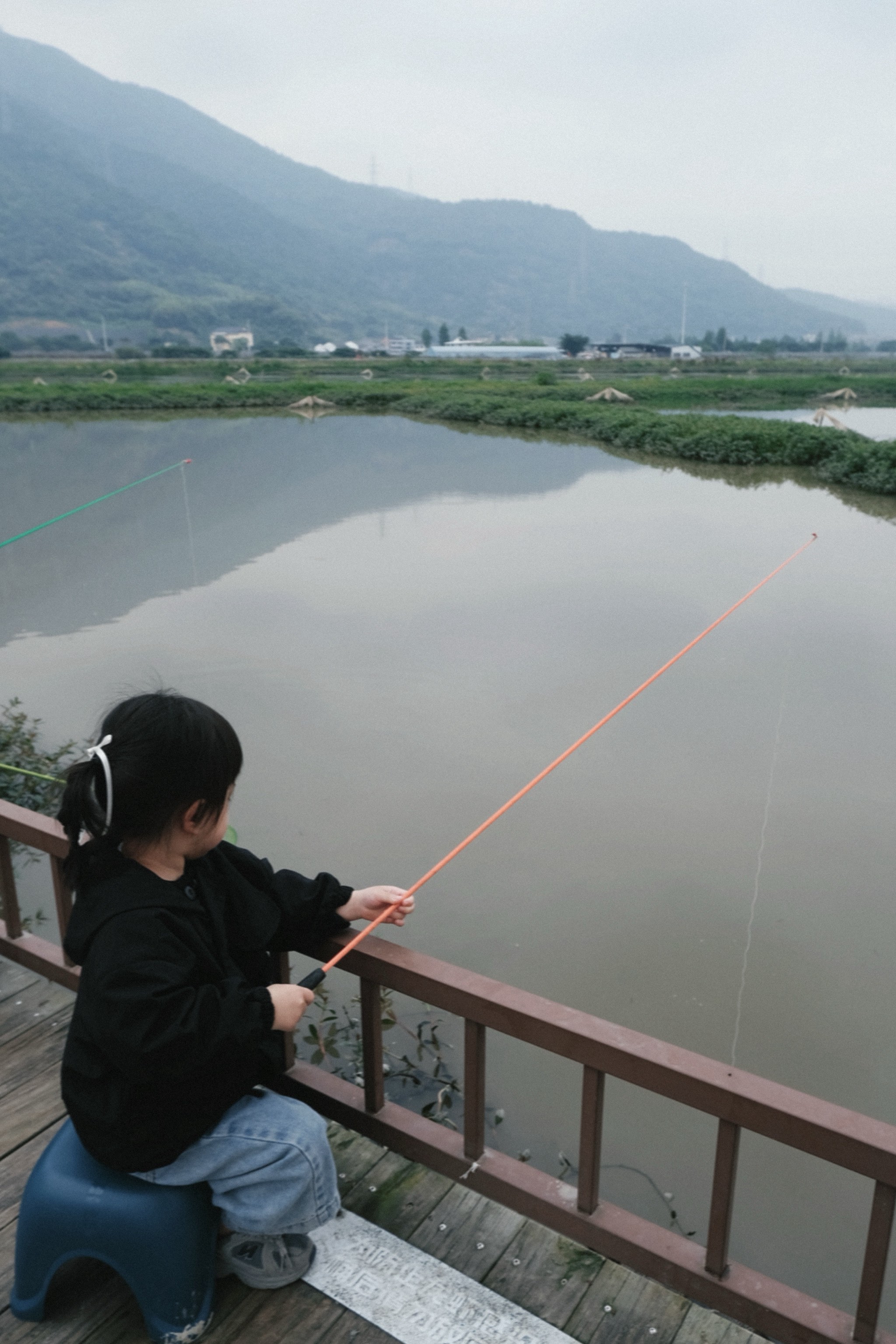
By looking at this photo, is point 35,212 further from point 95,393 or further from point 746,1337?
point 746,1337

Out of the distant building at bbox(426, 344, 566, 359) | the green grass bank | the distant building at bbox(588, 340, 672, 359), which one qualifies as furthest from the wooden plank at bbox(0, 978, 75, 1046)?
the distant building at bbox(588, 340, 672, 359)

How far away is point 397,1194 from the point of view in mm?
1661

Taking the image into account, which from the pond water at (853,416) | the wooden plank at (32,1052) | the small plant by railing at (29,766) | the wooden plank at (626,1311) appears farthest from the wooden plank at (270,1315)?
the pond water at (853,416)

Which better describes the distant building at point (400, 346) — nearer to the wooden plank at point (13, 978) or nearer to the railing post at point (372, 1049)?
the wooden plank at point (13, 978)

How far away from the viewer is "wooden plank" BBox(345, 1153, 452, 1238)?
1.61 m

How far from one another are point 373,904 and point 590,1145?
487 mm

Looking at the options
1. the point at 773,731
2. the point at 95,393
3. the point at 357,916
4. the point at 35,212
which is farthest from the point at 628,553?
the point at 35,212

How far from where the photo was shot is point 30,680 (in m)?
6.48

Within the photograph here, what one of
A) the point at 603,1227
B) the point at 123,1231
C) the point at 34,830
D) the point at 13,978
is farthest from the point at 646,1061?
the point at 13,978

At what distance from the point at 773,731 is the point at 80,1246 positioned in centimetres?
485

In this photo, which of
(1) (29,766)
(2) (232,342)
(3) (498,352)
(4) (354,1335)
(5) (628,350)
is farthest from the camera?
(2) (232,342)

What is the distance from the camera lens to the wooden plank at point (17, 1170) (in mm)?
1617

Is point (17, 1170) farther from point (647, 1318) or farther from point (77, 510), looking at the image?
A: point (77, 510)

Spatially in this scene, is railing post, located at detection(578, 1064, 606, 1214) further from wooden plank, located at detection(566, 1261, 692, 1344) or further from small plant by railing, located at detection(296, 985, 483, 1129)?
small plant by railing, located at detection(296, 985, 483, 1129)
